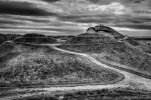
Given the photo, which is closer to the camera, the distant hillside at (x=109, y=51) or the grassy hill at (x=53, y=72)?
the grassy hill at (x=53, y=72)

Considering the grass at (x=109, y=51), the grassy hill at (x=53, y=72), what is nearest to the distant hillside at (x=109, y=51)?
the grass at (x=109, y=51)

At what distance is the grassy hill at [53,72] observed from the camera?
103 feet

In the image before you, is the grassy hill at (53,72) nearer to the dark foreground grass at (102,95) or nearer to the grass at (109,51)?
the dark foreground grass at (102,95)

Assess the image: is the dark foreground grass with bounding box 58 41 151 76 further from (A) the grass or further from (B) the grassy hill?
(B) the grassy hill

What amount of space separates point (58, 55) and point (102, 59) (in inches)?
455

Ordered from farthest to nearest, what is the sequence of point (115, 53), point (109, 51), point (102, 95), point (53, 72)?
point (109, 51), point (115, 53), point (53, 72), point (102, 95)

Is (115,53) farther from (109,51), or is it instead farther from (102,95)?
(102,95)

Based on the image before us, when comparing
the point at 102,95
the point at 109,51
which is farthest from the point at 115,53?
the point at 102,95

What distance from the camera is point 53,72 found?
1393 inches

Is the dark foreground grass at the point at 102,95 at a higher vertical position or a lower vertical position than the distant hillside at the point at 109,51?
lower

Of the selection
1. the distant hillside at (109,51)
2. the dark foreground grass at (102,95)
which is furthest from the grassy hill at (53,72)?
the distant hillside at (109,51)

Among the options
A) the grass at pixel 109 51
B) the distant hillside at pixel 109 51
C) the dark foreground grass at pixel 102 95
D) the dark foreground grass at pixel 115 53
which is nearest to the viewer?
the dark foreground grass at pixel 102 95

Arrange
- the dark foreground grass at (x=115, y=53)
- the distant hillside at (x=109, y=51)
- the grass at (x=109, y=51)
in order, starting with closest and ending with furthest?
the distant hillside at (x=109, y=51) → the dark foreground grass at (x=115, y=53) → the grass at (x=109, y=51)

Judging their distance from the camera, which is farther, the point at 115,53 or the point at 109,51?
the point at 109,51
